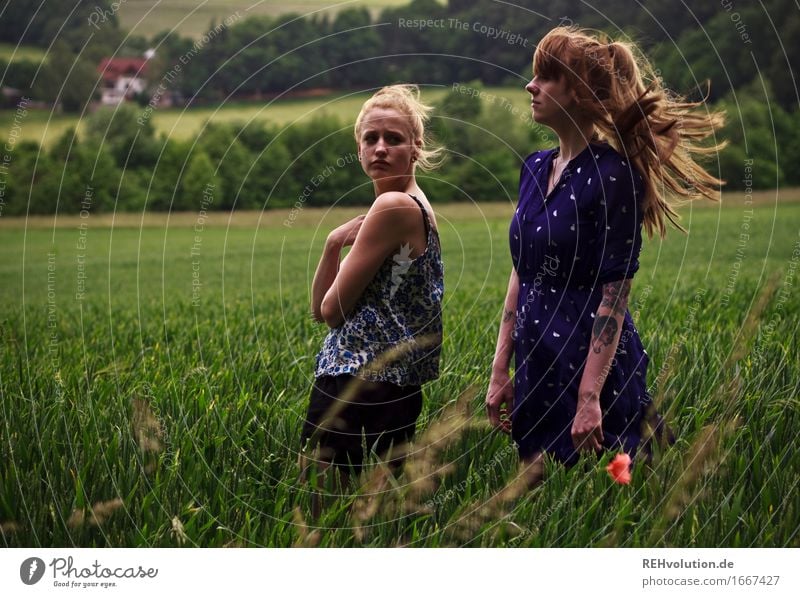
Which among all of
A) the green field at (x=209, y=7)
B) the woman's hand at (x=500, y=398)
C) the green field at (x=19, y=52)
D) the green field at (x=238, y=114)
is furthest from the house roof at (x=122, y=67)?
the green field at (x=238, y=114)

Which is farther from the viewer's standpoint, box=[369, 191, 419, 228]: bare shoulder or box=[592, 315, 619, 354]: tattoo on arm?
box=[592, 315, 619, 354]: tattoo on arm

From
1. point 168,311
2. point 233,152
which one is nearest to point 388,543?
point 168,311

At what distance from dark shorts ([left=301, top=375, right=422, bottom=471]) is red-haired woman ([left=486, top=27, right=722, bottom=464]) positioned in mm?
449

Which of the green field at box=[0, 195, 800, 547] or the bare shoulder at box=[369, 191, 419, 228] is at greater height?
the bare shoulder at box=[369, 191, 419, 228]

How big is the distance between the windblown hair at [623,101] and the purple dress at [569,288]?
0.06 m

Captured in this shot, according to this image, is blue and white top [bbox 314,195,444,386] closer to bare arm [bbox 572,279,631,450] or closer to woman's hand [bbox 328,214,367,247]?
woman's hand [bbox 328,214,367,247]

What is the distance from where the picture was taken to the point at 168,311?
24.2ft

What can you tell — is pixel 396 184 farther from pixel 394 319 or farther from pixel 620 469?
pixel 620 469

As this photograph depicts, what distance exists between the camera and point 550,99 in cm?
294

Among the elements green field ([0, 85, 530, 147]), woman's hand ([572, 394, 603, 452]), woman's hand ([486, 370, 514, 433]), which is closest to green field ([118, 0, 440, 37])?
woman's hand ([486, 370, 514, 433])

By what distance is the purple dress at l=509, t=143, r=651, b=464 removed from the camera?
2902mm

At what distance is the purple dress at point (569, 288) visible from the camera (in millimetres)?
2902
